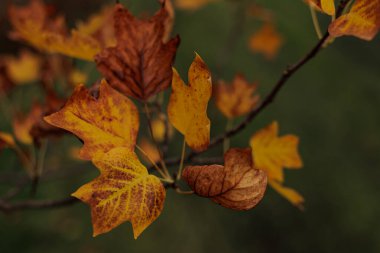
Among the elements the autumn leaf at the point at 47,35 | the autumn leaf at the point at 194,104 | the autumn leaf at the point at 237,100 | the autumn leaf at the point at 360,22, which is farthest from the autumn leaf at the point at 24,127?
the autumn leaf at the point at 360,22

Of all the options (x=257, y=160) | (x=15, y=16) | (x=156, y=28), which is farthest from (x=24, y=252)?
(x=156, y=28)

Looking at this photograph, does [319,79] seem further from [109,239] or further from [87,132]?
[87,132]

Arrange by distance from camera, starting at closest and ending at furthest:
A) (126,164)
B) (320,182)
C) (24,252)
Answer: (126,164) < (24,252) < (320,182)

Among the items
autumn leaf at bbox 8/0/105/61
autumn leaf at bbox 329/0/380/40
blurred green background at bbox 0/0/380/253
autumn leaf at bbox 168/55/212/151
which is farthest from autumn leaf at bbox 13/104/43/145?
blurred green background at bbox 0/0/380/253

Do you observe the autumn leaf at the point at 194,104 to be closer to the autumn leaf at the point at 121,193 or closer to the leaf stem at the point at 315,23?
the autumn leaf at the point at 121,193

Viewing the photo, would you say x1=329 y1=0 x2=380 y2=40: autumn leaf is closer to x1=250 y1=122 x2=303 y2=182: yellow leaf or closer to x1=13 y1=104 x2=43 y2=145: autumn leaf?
x1=250 y1=122 x2=303 y2=182: yellow leaf

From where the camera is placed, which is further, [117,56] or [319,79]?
[319,79]
